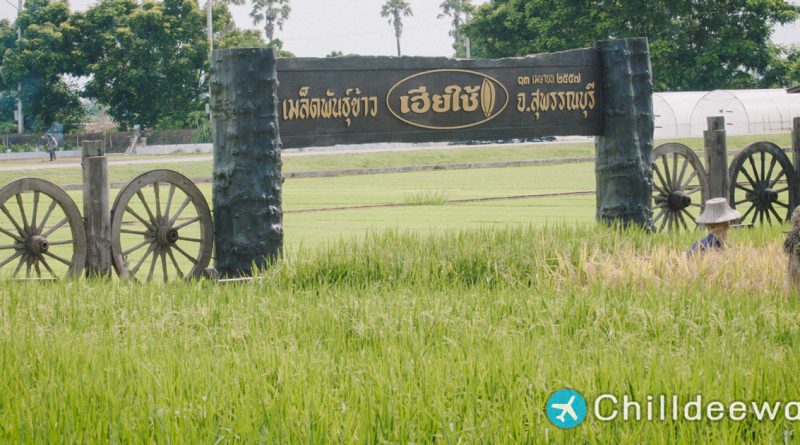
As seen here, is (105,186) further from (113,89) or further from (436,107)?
(113,89)

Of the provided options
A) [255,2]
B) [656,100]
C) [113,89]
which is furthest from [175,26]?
[255,2]

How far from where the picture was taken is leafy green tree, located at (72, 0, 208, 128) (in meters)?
50.8

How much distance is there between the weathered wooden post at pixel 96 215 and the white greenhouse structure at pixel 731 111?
124 feet

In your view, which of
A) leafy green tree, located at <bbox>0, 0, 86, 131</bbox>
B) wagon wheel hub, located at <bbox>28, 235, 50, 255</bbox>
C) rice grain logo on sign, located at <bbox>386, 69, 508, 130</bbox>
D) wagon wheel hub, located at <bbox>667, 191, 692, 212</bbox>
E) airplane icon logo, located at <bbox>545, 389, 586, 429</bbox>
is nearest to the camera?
airplane icon logo, located at <bbox>545, 389, 586, 429</bbox>

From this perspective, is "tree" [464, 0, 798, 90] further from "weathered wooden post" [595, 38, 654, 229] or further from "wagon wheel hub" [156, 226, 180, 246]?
"wagon wheel hub" [156, 226, 180, 246]

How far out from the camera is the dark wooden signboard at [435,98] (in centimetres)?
894

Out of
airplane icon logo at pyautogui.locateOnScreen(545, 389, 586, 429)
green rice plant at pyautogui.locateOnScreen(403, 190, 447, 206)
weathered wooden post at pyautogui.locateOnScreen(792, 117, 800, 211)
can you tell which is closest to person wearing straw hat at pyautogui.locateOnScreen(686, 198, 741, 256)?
airplane icon logo at pyautogui.locateOnScreen(545, 389, 586, 429)

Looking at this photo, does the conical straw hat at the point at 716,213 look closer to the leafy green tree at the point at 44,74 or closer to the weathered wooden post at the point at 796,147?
the weathered wooden post at the point at 796,147

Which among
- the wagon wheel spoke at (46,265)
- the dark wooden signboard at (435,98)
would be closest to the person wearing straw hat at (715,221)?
the dark wooden signboard at (435,98)

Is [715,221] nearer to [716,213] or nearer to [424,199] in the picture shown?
[716,213]

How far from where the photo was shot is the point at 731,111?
44.8 meters

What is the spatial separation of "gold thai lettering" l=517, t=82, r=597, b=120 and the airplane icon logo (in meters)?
6.27

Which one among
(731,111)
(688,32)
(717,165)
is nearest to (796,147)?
(717,165)

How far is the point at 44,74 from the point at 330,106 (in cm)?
4488
